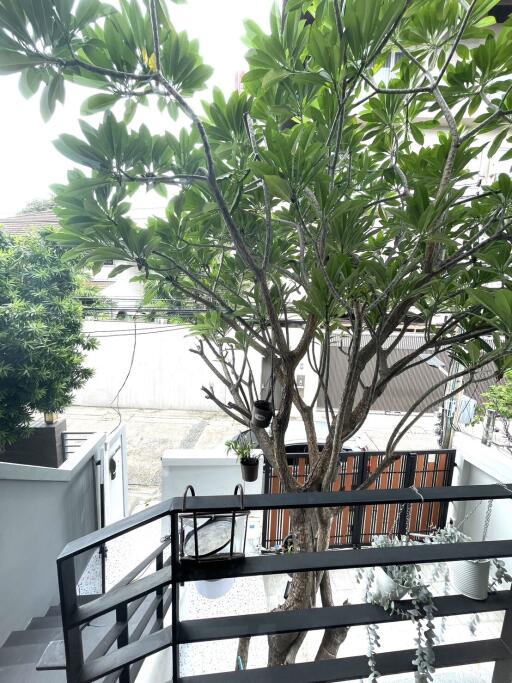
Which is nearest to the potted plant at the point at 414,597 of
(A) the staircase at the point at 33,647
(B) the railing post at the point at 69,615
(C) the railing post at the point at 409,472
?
(B) the railing post at the point at 69,615

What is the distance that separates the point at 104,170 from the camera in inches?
29.1

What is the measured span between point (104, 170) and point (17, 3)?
0.27m

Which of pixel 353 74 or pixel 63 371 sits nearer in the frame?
pixel 353 74

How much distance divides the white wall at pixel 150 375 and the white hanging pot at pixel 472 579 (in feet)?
22.0

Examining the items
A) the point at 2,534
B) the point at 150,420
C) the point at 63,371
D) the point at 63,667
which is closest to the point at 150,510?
the point at 63,667

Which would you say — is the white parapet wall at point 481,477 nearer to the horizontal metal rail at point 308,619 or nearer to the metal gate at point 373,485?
the metal gate at point 373,485

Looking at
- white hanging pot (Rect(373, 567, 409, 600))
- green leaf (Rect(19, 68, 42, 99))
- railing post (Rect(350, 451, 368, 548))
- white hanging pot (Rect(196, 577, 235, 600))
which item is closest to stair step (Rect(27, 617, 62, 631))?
white hanging pot (Rect(196, 577, 235, 600))

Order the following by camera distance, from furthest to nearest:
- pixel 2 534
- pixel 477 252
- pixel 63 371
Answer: pixel 63 371 < pixel 2 534 < pixel 477 252

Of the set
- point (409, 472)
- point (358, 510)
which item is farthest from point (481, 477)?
point (358, 510)

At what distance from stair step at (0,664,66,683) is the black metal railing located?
96 centimetres

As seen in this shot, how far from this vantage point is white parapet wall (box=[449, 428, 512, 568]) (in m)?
2.88

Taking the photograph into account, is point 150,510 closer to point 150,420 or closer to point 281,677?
point 281,677

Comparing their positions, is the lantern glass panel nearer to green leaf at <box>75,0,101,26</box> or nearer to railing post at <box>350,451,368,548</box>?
green leaf at <box>75,0,101,26</box>

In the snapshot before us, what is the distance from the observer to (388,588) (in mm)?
858
